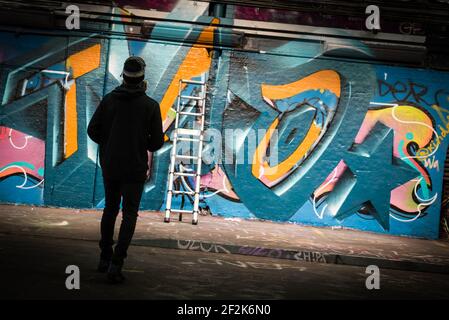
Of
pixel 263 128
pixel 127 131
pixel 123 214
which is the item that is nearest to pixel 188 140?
pixel 263 128

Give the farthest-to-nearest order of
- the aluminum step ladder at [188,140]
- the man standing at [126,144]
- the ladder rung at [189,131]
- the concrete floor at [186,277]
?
the ladder rung at [189,131] < the aluminum step ladder at [188,140] < the man standing at [126,144] < the concrete floor at [186,277]

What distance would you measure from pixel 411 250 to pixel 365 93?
3389mm

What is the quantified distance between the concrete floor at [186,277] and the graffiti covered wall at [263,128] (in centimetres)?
334

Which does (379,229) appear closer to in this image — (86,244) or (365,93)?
(365,93)

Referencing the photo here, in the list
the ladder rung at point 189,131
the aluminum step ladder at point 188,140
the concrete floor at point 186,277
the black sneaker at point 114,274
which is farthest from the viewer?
the ladder rung at point 189,131

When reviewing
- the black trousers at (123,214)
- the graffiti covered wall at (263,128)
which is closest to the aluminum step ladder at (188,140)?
the graffiti covered wall at (263,128)

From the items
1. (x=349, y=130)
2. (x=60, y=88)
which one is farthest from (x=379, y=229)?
(x=60, y=88)

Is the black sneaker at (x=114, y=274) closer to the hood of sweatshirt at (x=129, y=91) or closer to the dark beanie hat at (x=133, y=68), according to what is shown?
the hood of sweatshirt at (x=129, y=91)

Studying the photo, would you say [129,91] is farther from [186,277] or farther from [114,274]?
[186,277]

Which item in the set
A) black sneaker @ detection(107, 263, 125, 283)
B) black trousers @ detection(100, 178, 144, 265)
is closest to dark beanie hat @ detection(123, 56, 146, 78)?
black trousers @ detection(100, 178, 144, 265)

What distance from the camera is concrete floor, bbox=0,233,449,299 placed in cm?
433

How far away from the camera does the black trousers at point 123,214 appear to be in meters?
4.56

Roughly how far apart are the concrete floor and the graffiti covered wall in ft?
11.0

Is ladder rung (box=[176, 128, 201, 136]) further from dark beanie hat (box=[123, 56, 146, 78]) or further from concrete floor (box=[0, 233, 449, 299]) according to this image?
dark beanie hat (box=[123, 56, 146, 78])
